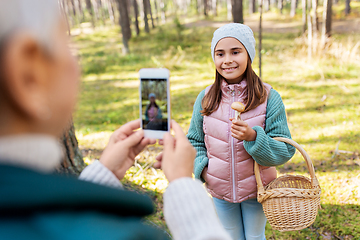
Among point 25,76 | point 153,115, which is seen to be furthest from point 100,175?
point 25,76

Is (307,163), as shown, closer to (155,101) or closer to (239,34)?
(239,34)

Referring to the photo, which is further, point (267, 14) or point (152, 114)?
point (267, 14)

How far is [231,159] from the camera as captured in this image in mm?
2135

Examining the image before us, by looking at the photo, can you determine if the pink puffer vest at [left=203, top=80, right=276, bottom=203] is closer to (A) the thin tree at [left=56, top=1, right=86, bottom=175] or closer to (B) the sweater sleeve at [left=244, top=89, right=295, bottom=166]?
(B) the sweater sleeve at [left=244, top=89, right=295, bottom=166]

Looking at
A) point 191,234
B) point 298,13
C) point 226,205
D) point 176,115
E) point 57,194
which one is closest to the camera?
point 57,194

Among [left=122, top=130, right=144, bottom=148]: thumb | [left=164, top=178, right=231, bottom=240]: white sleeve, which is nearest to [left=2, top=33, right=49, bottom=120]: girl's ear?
[left=164, top=178, right=231, bottom=240]: white sleeve

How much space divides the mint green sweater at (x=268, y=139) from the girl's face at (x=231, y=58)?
31cm

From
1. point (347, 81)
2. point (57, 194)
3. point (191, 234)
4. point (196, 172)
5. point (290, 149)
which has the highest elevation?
point (57, 194)

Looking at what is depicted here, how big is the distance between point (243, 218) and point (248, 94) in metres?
1.05

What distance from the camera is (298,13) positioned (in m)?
24.5

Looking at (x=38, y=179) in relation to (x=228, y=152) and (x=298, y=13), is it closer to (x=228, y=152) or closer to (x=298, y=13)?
(x=228, y=152)

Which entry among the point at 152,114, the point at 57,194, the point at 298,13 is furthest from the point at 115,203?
the point at 298,13

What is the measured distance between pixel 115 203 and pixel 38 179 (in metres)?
0.16

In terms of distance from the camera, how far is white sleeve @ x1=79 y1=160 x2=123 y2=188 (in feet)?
3.32
